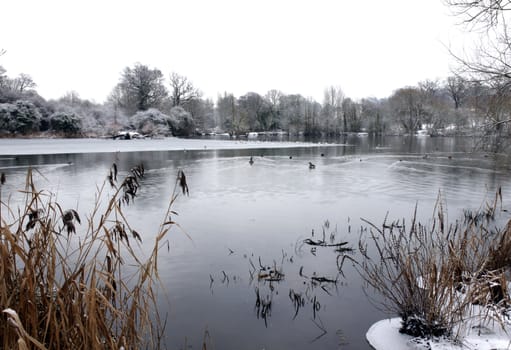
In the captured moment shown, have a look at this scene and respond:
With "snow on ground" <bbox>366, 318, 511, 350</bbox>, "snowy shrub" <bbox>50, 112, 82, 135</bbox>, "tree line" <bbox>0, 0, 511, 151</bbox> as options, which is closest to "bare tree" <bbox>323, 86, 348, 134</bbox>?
"tree line" <bbox>0, 0, 511, 151</bbox>

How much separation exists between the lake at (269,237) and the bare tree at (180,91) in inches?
1836

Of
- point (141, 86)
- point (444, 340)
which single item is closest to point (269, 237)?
point (444, 340)

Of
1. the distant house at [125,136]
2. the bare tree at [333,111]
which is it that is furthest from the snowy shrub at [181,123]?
the bare tree at [333,111]

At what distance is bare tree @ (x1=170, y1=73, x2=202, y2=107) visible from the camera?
199 feet

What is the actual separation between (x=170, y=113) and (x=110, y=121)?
9320 millimetres

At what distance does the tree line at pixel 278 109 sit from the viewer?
287 inches

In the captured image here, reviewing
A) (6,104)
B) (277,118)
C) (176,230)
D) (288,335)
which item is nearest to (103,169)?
(176,230)

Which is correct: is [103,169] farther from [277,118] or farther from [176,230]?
[277,118]

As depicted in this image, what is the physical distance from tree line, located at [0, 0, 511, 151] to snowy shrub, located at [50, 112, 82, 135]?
0.29 feet

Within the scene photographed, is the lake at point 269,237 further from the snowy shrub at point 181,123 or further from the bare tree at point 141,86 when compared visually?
the bare tree at point 141,86

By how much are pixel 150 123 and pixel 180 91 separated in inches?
827

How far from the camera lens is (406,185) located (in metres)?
12.8

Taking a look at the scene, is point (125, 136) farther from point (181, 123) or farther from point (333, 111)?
point (333, 111)

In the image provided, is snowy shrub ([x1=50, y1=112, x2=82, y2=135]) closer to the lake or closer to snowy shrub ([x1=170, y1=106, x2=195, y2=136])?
snowy shrub ([x1=170, y1=106, x2=195, y2=136])
